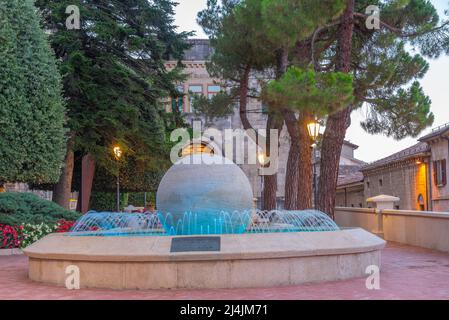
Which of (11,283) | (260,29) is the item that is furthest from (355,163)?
(11,283)

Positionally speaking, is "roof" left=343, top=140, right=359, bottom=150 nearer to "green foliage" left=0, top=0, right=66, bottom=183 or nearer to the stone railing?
the stone railing

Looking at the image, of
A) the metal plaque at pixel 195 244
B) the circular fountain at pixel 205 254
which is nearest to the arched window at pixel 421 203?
the circular fountain at pixel 205 254

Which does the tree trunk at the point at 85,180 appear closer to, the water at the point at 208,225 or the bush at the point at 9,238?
the water at the point at 208,225

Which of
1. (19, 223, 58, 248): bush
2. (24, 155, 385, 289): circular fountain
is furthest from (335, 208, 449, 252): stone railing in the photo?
(19, 223, 58, 248): bush

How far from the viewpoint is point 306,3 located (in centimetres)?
1731

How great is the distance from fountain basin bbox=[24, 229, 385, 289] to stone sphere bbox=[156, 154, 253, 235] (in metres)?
1.73

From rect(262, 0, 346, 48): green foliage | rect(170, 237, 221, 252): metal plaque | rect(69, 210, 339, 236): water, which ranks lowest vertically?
rect(170, 237, 221, 252): metal plaque

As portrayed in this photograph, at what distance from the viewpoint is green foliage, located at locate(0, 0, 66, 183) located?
57.2ft

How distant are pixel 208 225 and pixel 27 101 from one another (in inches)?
361

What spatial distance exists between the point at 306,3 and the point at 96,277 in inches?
440

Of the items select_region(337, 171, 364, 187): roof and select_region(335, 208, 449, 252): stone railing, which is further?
select_region(337, 171, 364, 187): roof

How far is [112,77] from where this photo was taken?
23.6m

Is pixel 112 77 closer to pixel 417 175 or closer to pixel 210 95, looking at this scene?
pixel 417 175
